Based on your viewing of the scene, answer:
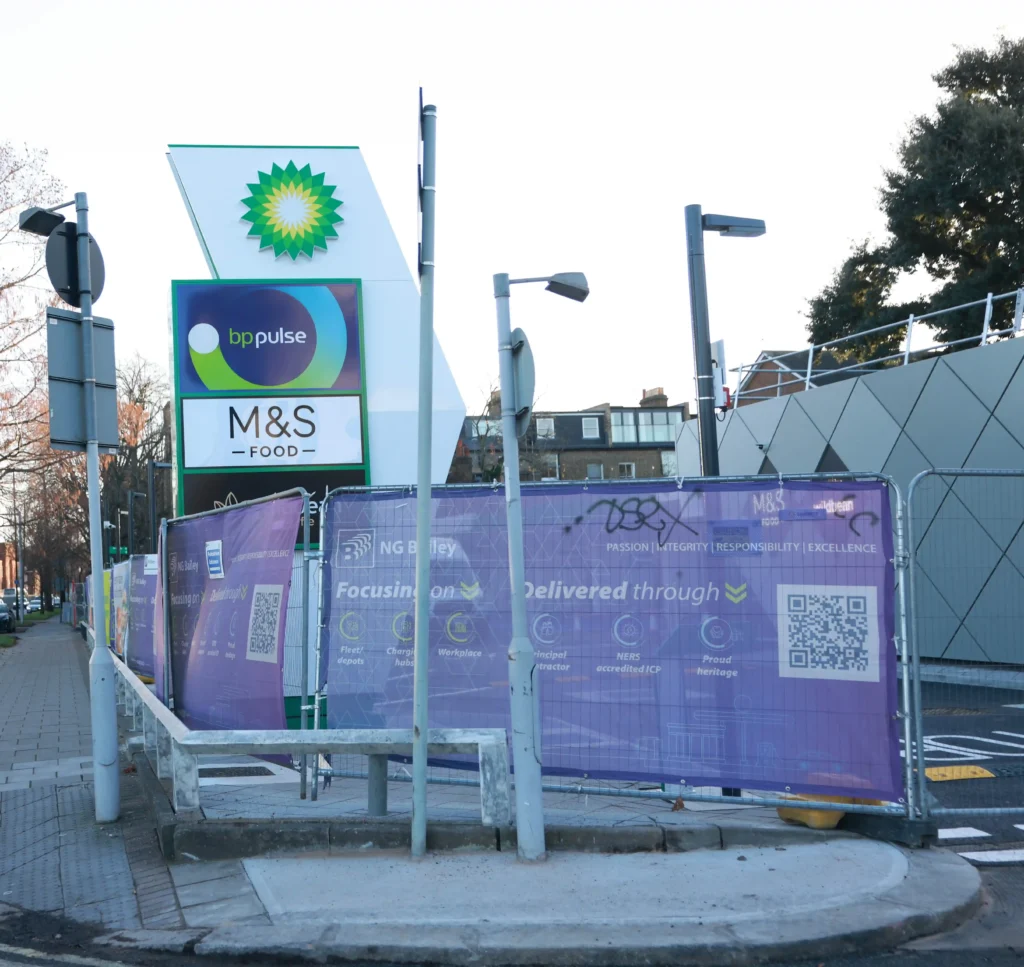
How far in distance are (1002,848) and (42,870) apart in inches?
235

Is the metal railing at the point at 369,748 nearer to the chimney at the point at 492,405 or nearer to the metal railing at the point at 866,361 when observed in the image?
the metal railing at the point at 866,361

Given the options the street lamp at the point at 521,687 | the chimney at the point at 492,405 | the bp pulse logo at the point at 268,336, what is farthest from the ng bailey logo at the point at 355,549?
the chimney at the point at 492,405

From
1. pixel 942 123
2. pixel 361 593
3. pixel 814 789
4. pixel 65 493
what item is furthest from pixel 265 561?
pixel 65 493

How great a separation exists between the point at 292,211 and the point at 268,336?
8.45 ft

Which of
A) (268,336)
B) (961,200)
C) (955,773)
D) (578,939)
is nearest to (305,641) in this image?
(578,939)

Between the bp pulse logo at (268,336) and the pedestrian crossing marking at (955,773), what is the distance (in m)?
11.9

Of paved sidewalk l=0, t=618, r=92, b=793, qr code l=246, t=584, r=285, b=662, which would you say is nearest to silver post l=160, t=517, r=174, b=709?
paved sidewalk l=0, t=618, r=92, b=793

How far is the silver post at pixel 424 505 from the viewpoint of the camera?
6.43 meters

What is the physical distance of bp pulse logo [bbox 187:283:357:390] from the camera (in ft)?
58.5

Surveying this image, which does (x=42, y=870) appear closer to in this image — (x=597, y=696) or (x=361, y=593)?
(x=361, y=593)

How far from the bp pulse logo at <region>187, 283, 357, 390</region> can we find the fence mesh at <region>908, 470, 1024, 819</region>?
10016 millimetres

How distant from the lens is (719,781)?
678 cm

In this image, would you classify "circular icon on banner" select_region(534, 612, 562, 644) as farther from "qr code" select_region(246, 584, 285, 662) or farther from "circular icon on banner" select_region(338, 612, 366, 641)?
"qr code" select_region(246, 584, 285, 662)

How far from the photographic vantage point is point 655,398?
8850 centimetres
